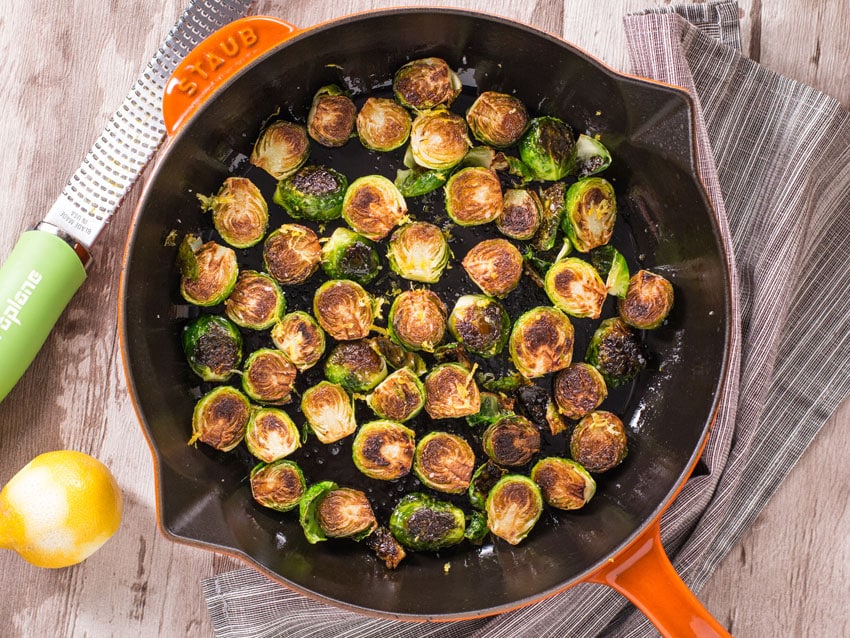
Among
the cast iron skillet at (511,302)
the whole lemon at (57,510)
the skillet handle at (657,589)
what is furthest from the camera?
the whole lemon at (57,510)

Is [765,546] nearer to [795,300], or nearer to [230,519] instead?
[795,300]

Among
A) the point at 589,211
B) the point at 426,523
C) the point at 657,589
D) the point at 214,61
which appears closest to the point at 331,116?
the point at 214,61

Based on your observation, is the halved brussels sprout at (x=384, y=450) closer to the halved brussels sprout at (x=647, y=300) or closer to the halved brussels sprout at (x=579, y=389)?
the halved brussels sprout at (x=579, y=389)

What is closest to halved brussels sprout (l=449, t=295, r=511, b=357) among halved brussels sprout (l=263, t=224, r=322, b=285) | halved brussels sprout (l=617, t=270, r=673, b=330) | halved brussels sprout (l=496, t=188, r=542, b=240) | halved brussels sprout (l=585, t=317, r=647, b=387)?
halved brussels sprout (l=496, t=188, r=542, b=240)

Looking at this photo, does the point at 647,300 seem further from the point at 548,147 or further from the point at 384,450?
the point at 384,450

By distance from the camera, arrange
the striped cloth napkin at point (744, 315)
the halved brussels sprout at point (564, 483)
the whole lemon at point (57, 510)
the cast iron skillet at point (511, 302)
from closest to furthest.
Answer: the cast iron skillet at point (511, 302), the whole lemon at point (57, 510), the striped cloth napkin at point (744, 315), the halved brussels sprout at point (564, 483)

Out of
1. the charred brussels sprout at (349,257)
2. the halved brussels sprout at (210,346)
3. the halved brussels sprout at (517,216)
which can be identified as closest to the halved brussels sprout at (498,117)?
the halved brussels sprout at (517,216)
